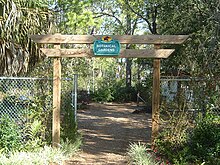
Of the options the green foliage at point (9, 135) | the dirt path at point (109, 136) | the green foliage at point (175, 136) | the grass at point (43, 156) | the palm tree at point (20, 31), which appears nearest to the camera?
the grass at point (43, 156)

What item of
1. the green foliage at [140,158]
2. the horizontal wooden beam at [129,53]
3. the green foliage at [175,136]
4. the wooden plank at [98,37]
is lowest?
the green foliage at [140,158]

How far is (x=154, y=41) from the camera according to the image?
6.52m

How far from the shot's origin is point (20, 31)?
7305 millimetres

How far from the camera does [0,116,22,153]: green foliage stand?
5.96 meters

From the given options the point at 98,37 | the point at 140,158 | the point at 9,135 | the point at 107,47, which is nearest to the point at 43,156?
the point at 9,135

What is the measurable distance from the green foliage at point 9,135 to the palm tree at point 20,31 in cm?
169

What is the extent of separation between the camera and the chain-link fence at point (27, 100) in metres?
6.46

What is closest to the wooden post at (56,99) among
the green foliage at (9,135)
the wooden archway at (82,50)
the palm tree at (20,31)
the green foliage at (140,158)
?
the wooden archway at (82,50)

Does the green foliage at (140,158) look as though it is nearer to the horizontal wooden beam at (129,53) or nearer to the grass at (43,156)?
the grass at (43,156)

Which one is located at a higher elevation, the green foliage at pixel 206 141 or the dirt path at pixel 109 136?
the green foliage at pixel 206 141

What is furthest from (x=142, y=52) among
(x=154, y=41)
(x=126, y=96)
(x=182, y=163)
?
(x=126, y=96)

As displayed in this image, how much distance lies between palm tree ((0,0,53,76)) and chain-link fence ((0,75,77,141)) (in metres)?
0.63

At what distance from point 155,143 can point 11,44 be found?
403 cm

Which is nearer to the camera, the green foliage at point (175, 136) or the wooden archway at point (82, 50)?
the green foliage at point (175, 136)
